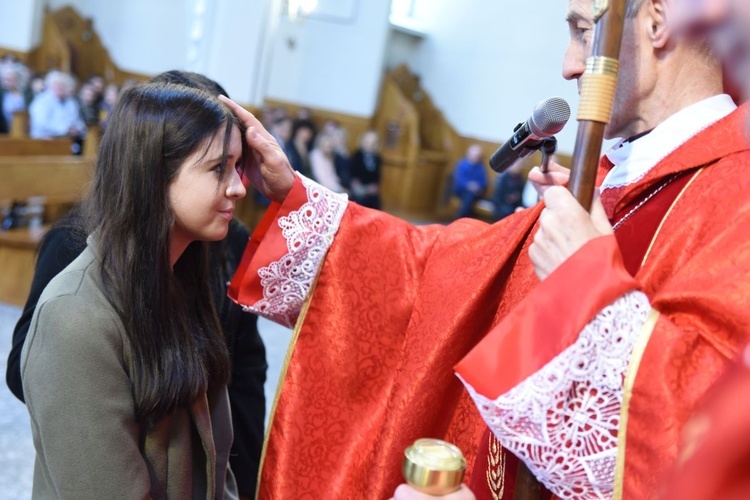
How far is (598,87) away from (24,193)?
501 centimetres

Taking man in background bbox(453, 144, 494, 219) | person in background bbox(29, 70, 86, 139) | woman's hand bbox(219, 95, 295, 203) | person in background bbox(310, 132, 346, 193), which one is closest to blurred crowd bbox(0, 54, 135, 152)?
person in background bbox(29, 70, 86, 139)

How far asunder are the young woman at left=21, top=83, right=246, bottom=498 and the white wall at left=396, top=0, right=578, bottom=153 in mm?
10182

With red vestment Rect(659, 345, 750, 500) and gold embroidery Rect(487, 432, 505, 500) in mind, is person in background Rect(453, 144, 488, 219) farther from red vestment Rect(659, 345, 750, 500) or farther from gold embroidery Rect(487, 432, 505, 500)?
red vestment Rect(659, 345, 750, 500)

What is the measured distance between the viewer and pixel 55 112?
939 cm

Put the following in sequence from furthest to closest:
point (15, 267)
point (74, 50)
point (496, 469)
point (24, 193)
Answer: point (74, 50), point (24, 193), point (15, 267), point (496, 469)

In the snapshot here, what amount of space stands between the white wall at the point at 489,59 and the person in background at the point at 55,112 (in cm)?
579

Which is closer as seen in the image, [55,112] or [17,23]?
[55,112]

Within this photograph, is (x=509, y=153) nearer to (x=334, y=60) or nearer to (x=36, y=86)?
(x=36, y=86)

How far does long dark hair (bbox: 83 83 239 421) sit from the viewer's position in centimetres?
138

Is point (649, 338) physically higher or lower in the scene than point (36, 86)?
higher

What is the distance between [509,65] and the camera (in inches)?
486

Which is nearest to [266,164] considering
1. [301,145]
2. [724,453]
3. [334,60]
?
[724,453]

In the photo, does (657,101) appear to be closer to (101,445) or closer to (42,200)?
(101,445)

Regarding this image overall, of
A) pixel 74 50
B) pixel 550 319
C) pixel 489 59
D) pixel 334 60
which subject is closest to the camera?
pixel 550 319
